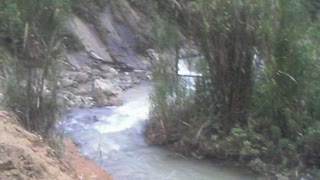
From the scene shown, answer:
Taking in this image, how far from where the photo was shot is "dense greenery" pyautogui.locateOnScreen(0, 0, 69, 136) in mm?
7633

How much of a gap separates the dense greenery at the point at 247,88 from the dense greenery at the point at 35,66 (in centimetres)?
216

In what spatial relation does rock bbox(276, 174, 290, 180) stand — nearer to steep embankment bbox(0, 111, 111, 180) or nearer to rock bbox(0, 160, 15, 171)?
steep embankment bbox(0, 111, 111, 180)

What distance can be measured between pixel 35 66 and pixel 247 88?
116 inches

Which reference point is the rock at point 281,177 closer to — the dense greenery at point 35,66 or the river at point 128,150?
the river at point 128,150

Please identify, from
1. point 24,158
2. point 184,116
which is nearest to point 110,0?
point 184,116

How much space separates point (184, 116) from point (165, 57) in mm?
880

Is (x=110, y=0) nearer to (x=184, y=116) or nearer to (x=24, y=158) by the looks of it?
(x=184, y=116)

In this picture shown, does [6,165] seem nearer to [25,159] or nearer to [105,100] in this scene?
[25,159]

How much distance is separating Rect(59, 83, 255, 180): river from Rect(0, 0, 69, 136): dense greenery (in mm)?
369

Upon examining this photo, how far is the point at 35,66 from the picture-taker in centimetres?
765

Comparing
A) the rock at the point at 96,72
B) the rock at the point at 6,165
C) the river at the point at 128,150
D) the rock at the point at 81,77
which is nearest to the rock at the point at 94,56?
the rock at the point at 96,72

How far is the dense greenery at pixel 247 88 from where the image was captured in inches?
347

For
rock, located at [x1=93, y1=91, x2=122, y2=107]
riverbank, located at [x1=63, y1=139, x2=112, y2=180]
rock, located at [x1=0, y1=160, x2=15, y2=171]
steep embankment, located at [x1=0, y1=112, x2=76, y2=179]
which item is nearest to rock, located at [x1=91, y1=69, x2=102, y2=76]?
rock, located at [x1=93, y1=91, x2=122, y2=107]

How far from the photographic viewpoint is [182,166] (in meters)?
8.96
